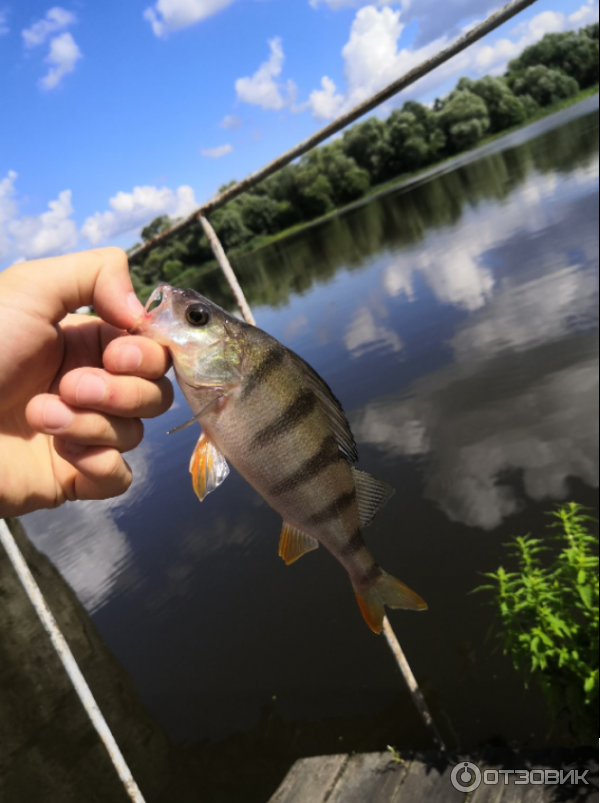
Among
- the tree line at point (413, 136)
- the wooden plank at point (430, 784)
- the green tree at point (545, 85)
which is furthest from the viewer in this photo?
the green tree at point (545, 85)

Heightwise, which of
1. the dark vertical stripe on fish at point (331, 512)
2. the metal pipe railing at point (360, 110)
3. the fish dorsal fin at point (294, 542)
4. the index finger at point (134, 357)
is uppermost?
the metal pipe railing at point (360, 110)

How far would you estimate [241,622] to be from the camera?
916 cm

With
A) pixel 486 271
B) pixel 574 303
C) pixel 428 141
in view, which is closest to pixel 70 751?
pixel 574 303

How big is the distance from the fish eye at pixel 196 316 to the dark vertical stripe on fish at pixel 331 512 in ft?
2.54

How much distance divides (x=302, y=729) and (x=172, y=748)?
1894mm

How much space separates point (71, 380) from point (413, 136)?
87.0m

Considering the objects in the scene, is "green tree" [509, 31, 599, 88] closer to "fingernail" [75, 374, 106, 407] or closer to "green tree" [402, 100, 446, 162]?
"green tree" [402, 100, 446, 162]

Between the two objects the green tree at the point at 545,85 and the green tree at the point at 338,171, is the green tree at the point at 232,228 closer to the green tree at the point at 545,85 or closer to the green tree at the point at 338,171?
the green tree at the point at 338,171

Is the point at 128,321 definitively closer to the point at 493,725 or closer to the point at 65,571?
the point at 493,725

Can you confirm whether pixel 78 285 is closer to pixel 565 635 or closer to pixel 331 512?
pixel 331 512

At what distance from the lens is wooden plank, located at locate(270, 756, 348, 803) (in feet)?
→ 15.2

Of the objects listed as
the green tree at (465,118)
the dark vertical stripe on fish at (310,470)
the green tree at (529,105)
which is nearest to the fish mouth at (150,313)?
the dark vertical stripe on fish at (310,470)

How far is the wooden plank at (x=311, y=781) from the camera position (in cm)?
464

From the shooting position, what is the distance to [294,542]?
191 cm
